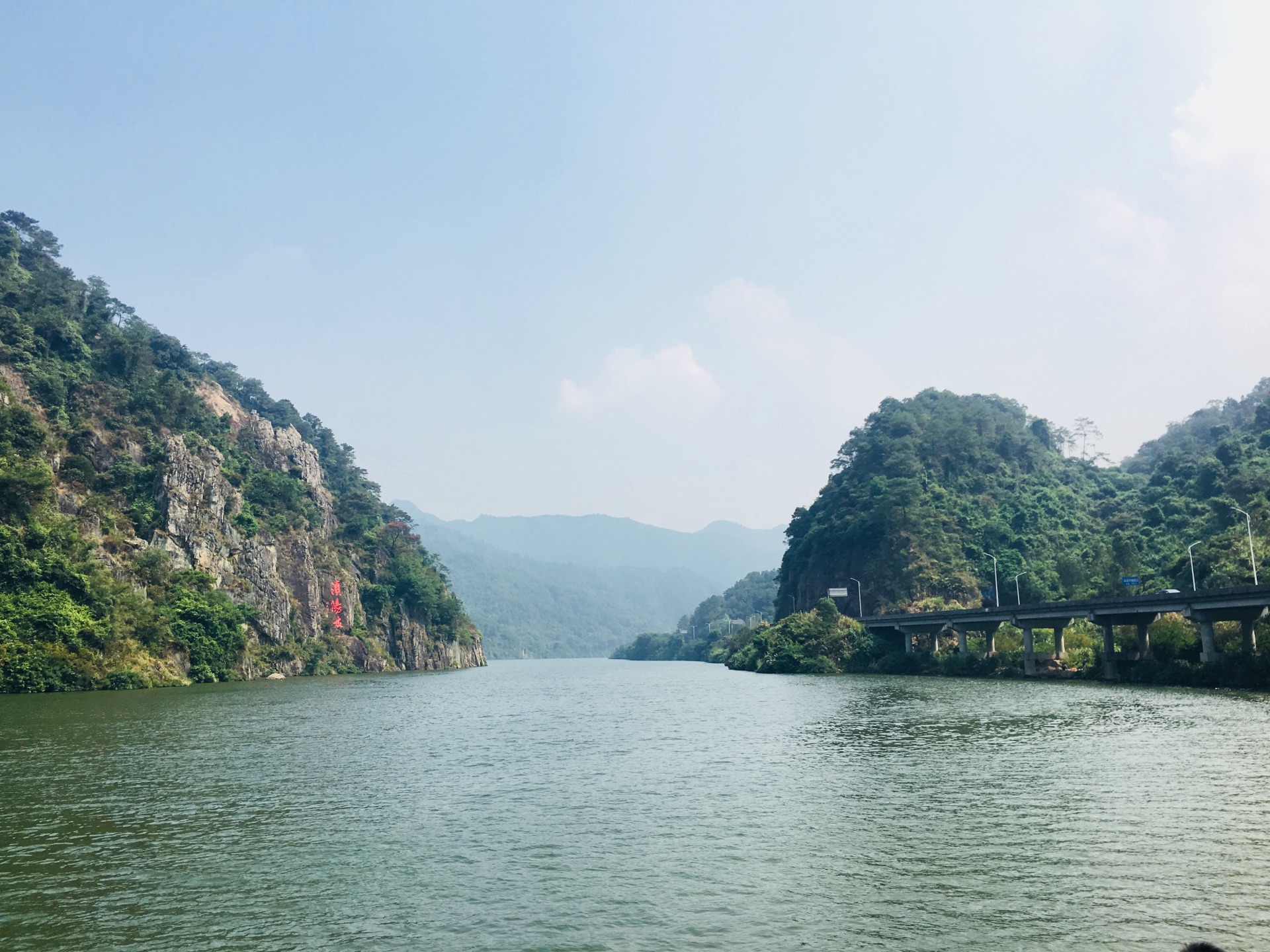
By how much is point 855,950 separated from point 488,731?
4134 cm

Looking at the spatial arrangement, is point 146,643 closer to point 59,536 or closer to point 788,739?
point 59,536

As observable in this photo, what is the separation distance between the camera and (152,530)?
112m

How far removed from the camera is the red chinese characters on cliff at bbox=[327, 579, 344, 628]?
148 m

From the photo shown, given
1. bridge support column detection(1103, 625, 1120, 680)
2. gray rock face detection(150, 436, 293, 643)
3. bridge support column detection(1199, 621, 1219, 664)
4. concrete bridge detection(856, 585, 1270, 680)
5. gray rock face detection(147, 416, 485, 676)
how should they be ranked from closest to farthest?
1. concrete bridge detection(856, 585, 1270, 680)
2. bridge support column detection(1199, 621, 1219, 664)
3. bridge support column detection(1103, 625, 1120, 680)
4. gray rock face detection(150, 436, 293, 643)
5. gray rock face detection(147, 416, 485, 676)

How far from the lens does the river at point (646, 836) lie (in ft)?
59.2

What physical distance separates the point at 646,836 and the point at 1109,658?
Result: 8028 cm

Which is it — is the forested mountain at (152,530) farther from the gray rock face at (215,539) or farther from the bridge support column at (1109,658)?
the bridge support column at (1109,658)

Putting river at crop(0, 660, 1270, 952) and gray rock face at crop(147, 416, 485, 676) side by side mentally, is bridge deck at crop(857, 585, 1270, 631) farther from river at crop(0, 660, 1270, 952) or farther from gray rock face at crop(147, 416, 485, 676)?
gray rock face at crop(147, 416, 485, 676)

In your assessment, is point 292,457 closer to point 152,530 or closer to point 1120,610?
point 152,530

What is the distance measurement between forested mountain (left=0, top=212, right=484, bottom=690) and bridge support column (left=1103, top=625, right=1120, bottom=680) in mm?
101408

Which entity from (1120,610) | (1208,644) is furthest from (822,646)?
(1208,644)

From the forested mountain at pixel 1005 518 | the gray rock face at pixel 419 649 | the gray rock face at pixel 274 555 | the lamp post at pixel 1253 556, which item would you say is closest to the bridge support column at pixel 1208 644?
the lamp post at pixel 1253 556

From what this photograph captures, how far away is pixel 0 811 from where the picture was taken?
93.2 feet


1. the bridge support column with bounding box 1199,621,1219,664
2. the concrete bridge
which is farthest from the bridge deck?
the bridge support column with bounding box 1199,621,1219,664
